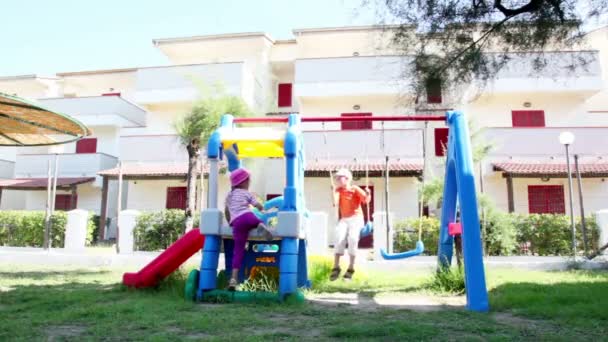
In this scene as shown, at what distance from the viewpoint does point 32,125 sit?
22.4 ft

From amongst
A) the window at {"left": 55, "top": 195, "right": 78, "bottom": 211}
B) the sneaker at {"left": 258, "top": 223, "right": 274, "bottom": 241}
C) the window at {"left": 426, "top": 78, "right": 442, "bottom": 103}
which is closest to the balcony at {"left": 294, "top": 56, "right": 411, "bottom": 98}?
the window at {"left": 55, "top": 195, "right": 78, "bottom": 211}

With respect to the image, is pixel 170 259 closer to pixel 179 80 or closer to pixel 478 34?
pixel 478 34

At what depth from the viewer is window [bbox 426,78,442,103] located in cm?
587

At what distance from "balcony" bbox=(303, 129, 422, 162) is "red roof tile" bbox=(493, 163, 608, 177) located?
9.60ft

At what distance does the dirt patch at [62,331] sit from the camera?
3.35 meters

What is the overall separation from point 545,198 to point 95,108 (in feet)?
61.5

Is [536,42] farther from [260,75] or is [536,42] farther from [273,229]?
[260,75]

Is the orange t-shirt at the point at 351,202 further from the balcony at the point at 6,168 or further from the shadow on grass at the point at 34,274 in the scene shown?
the balcony at the point at 6,168

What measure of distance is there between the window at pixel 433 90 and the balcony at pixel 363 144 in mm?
9871

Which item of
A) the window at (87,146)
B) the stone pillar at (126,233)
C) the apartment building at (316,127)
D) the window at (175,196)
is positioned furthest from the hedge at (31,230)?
the window at (87,146)

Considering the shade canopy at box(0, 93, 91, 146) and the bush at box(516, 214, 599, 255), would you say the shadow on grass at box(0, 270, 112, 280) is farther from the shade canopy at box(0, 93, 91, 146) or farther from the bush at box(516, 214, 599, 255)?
the bush at box(516, 214, 599, 255)

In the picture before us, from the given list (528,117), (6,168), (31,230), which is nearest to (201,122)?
(31,230)

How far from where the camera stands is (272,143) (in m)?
5.75

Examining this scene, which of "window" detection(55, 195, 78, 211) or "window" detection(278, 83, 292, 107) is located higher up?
"window" detection(278, 83, 292, 107)
